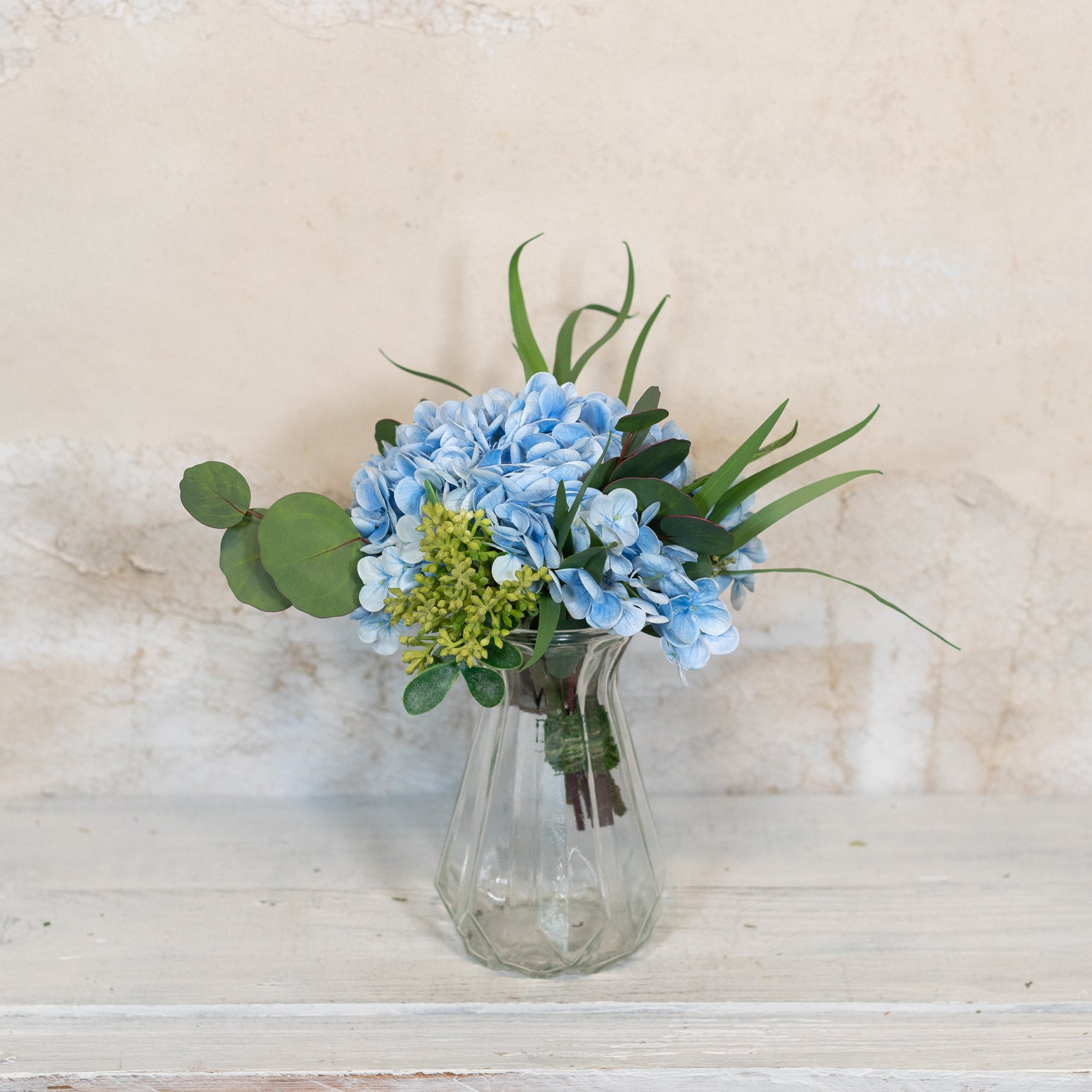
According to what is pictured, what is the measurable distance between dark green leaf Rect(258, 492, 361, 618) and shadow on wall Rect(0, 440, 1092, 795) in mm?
318

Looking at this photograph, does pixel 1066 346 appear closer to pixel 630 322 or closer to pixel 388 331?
pixel 630 322

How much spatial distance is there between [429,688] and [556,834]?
0.17 metres

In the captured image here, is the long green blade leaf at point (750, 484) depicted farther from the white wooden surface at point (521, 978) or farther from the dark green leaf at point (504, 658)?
the white wooden surface at point (521, 978)

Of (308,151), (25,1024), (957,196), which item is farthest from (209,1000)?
(957,196)

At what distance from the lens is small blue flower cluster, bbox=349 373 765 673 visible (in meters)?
0.56

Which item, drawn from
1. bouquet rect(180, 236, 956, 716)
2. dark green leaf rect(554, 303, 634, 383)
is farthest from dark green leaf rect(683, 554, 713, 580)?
dark green leaf rect(554, 303, 634, 383)

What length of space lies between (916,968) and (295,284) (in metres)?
0.80

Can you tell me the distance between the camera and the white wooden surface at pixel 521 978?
0.60 metres

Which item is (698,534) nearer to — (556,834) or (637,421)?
(637,421)

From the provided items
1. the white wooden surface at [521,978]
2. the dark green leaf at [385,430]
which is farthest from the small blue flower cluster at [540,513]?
the white wooden surface at [521,978]

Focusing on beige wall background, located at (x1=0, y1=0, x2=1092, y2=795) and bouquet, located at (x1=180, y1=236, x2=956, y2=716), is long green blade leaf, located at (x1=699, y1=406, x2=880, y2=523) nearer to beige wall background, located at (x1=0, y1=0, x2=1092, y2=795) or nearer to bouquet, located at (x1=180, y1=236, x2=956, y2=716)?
bouquet, located at (x1=180, y1=236, x2=956, y2=716)

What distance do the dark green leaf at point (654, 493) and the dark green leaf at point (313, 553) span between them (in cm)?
19

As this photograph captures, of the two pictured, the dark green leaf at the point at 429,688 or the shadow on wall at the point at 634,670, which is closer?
the dark green leaf at the point at 429,688

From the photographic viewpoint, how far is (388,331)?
0.88 meters
